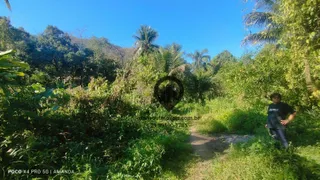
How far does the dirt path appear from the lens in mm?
3889

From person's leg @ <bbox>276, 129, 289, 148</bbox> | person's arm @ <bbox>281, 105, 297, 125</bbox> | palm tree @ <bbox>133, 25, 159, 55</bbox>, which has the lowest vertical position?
person's leg @ <bbox>276, 129, 289, 148</bbox>

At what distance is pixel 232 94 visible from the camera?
10953mm

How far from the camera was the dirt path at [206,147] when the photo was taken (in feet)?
12.8

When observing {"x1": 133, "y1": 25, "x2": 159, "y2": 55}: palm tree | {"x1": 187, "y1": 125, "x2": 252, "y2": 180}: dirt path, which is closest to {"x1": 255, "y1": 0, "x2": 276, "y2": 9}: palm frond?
{"x1": 187, "y1": 125, "x2": 252, "y2": 180}: dirt path

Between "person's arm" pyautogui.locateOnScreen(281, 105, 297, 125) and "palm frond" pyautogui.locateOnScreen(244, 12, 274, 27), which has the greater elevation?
"palm frond" pyautogui.locateOnScreen(244, 12, 274, 27)

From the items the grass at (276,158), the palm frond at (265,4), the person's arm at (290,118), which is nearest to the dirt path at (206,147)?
the grass at (276,158)

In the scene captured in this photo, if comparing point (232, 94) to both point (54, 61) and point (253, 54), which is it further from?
point (54, 61)

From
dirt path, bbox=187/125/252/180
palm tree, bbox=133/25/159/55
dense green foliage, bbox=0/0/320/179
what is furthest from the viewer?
palm tree, bbox=133/25/159/55

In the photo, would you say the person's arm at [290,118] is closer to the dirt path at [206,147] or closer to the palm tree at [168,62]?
the dirt path at [206,147]

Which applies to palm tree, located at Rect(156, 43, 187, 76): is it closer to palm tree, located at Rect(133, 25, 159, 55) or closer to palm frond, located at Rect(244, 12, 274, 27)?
palm frond, located at Rect(244, 12, 274, 27)

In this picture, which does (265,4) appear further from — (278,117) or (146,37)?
(146,37)

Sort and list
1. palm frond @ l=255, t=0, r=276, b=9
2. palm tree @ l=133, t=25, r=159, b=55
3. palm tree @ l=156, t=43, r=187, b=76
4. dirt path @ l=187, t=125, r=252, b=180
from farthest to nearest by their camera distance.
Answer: palm tree @ l=133, t=25, r=159, b=55 < palm tree @ l=156, t=43, r=187, b=76 < palm frond @ l=255, t=0, r=276, b=9 < dirt path @ l=187, t=125, r=252, b=180

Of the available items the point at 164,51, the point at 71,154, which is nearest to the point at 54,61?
the point at 164,51

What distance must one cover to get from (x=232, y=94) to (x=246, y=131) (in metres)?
4.59
